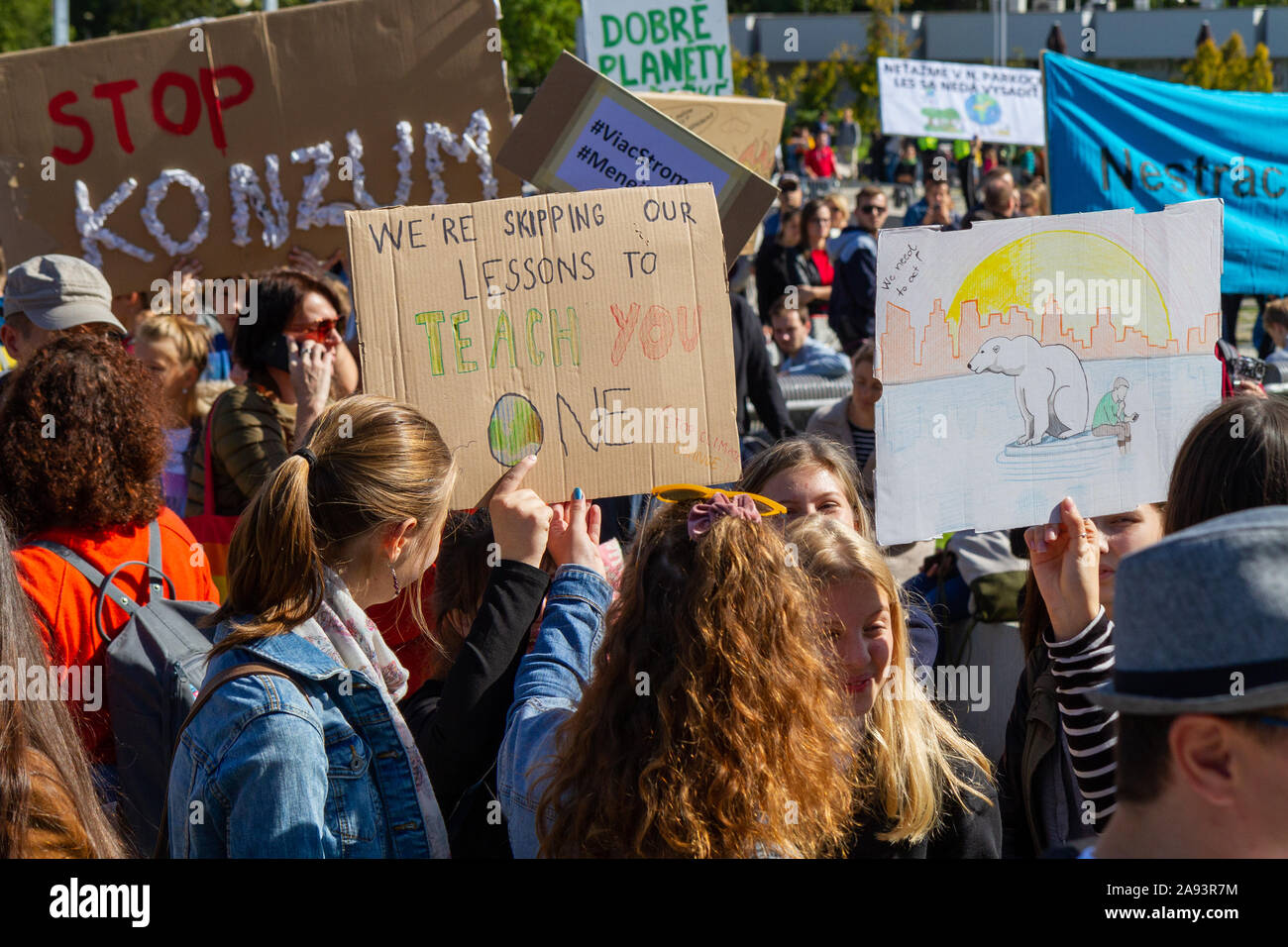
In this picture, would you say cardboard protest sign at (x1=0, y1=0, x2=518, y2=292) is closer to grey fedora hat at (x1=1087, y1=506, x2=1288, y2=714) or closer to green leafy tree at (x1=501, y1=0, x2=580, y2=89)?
grey fedora hat at (x1=1087, y1=506, x2=1288, y2=714)

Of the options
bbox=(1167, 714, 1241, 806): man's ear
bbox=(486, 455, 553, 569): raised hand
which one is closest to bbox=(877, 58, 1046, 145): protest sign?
bbox=(486, 455, 553, 569): raised hand

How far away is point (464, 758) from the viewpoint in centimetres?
217

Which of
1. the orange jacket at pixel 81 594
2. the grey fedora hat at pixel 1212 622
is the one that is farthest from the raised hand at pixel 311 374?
the grey fedora hat at pixel 1212 622

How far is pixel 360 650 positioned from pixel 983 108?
1201 cm

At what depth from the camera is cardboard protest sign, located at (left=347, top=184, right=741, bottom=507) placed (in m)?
2.69

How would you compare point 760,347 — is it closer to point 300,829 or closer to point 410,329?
point 410,329

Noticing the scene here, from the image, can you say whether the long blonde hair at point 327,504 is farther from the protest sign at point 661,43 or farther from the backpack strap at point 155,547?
the protest sign at point 661,43

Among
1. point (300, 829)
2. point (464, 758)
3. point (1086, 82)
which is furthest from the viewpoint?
point (1086, 82)

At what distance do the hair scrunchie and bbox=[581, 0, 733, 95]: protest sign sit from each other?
659 cm

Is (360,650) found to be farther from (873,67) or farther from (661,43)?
(873,67)

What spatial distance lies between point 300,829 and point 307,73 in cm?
310

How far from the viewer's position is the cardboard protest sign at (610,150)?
10.8 feet

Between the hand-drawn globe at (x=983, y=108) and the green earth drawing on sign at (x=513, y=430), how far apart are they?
36.3ft

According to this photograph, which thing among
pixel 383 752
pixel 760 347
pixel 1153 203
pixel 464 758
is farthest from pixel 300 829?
pixel 1153 203
